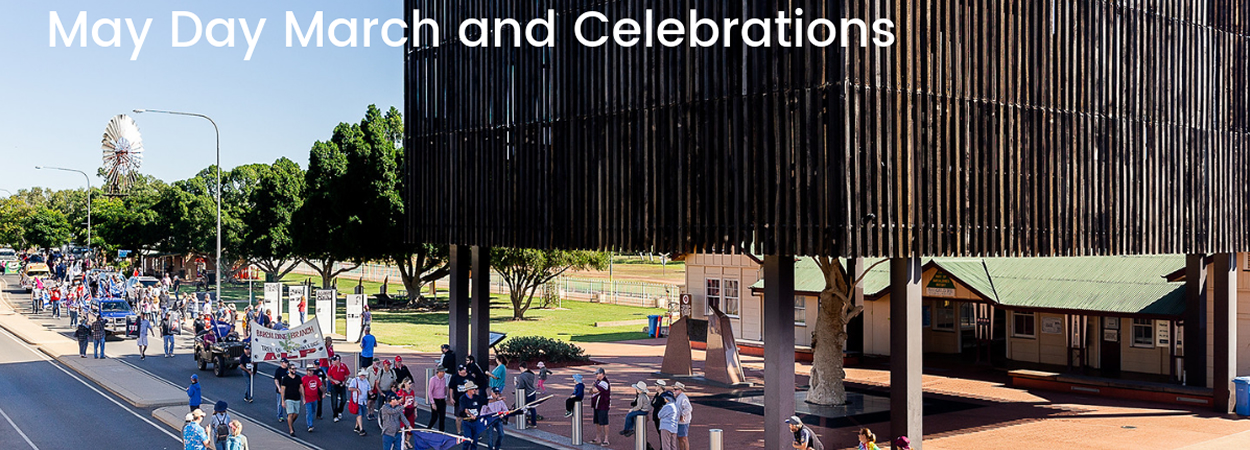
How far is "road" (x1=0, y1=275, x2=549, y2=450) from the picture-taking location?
18.8 metres

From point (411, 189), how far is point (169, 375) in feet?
30.9

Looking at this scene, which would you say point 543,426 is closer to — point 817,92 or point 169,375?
point 817,92

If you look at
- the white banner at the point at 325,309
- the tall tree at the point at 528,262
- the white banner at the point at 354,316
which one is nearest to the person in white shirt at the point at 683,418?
the white banner at the point at 354,316

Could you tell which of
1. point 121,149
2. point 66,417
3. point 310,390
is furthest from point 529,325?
point 121,149

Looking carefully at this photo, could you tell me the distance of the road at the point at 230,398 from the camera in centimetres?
1881

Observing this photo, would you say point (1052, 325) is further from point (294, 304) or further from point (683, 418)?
point (294, 304)

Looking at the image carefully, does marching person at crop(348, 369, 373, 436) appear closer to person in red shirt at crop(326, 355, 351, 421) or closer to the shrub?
person in red shirt at crop(326, 355, 351, 421)

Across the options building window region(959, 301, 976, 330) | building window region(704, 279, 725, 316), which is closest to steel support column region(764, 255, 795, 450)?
building window region(959, 301, 976, 330)

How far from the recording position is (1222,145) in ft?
74.4

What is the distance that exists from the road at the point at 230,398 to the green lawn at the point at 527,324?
7.78m

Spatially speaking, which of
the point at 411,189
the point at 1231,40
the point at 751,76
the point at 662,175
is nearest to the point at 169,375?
the point at 411,189

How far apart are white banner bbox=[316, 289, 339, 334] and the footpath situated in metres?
7.62

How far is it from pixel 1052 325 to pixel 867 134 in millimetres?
17354

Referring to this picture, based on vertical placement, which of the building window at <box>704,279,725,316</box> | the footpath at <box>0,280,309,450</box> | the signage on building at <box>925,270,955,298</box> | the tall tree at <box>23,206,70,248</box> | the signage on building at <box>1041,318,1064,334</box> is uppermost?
the tall tree at <box>23,206,70,248</box>
